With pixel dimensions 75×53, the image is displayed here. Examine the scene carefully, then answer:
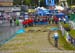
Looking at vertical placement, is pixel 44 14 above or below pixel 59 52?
below

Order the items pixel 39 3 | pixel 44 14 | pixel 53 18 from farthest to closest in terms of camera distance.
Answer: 1. pixel 39 3
2. pixel 44 14
3. pixel 53 18

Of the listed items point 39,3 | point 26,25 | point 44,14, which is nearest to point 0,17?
point 44,14

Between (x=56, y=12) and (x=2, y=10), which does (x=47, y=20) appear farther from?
(x=2, y=10)

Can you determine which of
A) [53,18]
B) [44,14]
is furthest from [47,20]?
[44,14]

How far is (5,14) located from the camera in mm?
60562

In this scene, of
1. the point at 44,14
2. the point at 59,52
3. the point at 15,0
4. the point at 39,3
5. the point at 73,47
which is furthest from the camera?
the point at 15,0

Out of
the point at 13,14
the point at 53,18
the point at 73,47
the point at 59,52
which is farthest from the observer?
the point at 13,14

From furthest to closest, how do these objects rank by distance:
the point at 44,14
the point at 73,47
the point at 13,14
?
the point at 13,14
the point at 44,14
the point at 73,47

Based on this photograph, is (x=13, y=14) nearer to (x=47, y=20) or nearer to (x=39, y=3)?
(x=47, y=20)

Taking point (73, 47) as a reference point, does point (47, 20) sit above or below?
below

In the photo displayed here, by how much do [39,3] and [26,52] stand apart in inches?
3283

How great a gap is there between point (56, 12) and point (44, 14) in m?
3.22

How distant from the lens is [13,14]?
62281mm

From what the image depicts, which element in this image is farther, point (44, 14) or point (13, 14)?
point (13, 14)
